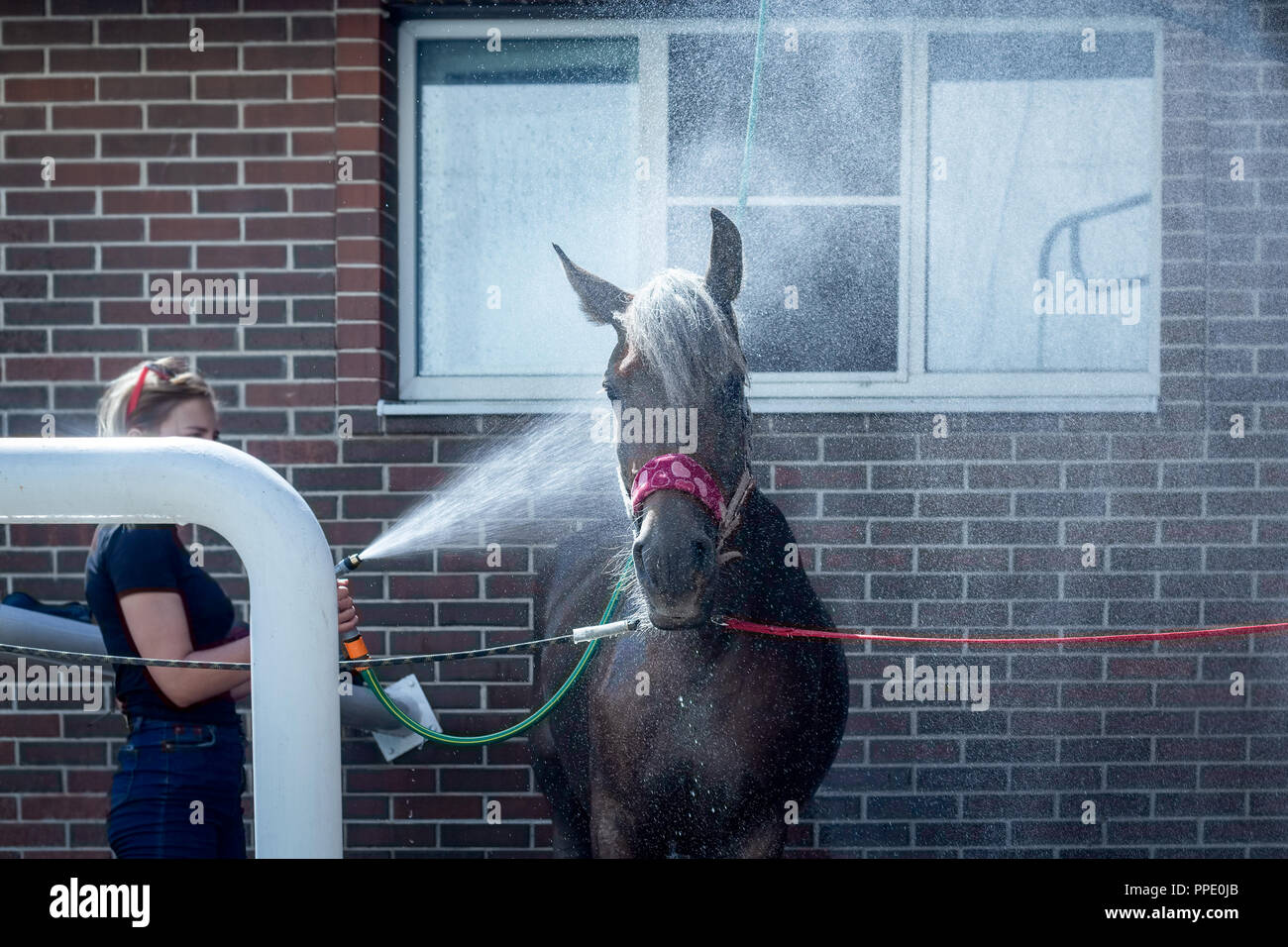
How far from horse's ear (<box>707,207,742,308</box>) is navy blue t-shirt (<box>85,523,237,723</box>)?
151 centimetres

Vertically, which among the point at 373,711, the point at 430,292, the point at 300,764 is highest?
the point at 430,292

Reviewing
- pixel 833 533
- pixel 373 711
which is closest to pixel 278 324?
pixel 373 711

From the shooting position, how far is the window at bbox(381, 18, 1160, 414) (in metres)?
4.31

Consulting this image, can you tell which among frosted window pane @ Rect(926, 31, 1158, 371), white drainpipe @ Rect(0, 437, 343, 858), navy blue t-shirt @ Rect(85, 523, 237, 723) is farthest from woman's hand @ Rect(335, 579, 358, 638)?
frosted window pane @ Rect(926, 31, 1158, 371)

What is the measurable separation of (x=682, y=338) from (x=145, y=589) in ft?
4.67

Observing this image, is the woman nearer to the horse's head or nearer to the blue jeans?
the blue jeans

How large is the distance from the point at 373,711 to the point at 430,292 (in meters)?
1.70

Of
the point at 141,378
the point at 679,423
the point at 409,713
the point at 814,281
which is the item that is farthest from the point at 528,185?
the point at 679,423

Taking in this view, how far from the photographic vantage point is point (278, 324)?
433 centimetres

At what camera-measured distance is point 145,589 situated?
2611 millimetres

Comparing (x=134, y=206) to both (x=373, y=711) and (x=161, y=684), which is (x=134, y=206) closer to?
(x=373, y=711)

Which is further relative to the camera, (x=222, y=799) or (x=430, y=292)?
(x=430, y=292)

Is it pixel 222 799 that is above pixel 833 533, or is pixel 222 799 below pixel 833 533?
below
